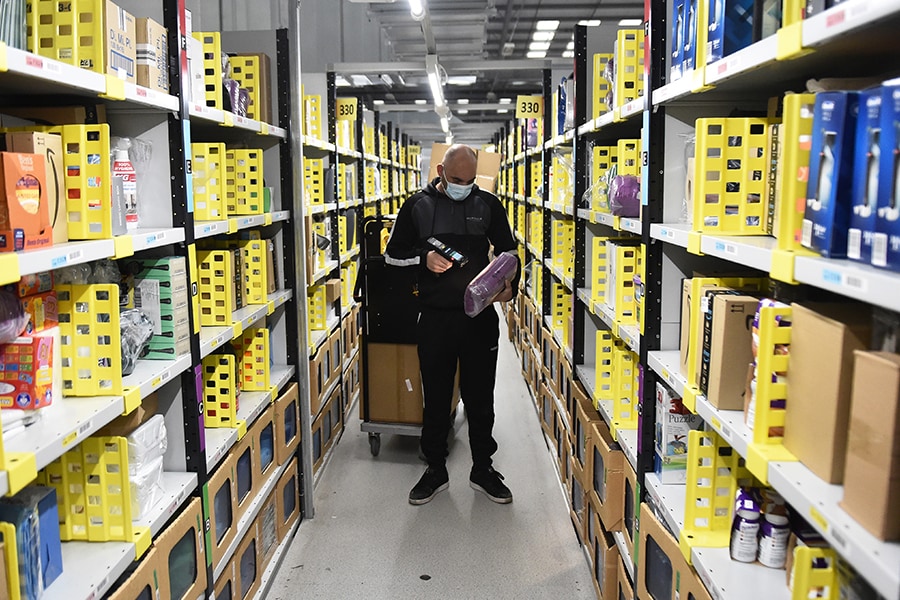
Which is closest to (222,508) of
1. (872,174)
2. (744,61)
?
(744,61)

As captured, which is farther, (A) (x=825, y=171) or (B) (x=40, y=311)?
(B) (x=40, y=311)

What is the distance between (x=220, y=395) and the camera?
302cm

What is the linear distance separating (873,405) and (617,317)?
71.9 inches

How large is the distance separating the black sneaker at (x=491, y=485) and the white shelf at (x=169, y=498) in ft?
6.99

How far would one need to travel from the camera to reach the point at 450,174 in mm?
4059

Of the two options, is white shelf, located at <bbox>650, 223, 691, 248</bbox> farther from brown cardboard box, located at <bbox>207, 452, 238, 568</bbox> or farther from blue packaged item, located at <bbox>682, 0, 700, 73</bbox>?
brown cardboard box, located at <bbox>207, 452, 238, 568</bbox>

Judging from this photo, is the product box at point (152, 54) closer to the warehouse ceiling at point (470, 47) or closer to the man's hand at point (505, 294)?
the man's hand at point (505, 294)

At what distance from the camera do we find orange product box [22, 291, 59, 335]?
6.25 feet

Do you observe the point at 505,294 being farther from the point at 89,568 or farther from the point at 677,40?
the point at 89,568

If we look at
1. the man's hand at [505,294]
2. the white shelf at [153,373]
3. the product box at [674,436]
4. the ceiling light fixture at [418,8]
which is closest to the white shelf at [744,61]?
the product box at [674,436]

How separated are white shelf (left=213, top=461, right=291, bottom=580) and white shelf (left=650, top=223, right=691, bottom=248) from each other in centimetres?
198

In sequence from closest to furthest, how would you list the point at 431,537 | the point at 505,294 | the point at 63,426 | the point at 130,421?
the point at 63,426 → the point at 130,421 → the point at 431,537 → the point at 505,294

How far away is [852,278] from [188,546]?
7.17ft

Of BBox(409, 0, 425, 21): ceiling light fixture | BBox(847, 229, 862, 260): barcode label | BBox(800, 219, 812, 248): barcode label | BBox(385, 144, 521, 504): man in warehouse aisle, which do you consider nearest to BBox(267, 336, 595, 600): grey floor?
BBox(385, 144, 521, 504): man in warehouse aisle
